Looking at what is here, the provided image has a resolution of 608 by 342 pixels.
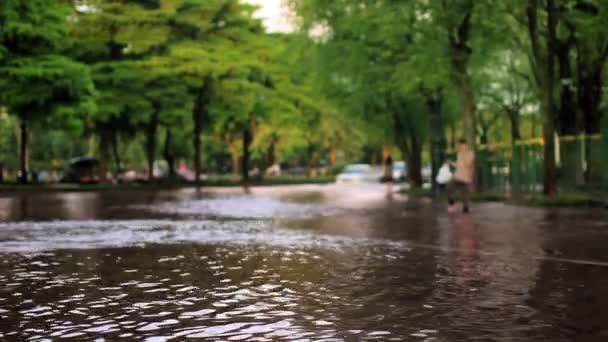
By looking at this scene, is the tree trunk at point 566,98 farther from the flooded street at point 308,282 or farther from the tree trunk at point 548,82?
the flooded street at point 308,282

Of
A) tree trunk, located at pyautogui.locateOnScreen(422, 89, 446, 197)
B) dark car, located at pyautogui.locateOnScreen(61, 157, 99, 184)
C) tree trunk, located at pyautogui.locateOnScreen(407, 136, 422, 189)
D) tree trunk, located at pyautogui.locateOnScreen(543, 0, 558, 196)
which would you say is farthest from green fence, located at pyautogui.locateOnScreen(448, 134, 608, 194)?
dark car, located at pyautogui.locateOnScreen(61, 157, 99, 184)

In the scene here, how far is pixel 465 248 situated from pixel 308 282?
14.7 ft

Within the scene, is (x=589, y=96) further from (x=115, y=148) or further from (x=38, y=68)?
(x=115, y=148)

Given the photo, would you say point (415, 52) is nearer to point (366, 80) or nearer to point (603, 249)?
point (366, 80)

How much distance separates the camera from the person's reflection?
10484mm

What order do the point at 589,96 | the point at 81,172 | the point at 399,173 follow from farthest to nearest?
1. the point at 399,173
2. the point at 81,172
3. the point at 589,96

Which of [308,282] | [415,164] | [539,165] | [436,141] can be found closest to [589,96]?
[539,165]

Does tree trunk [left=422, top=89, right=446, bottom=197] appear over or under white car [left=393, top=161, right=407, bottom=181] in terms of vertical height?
over

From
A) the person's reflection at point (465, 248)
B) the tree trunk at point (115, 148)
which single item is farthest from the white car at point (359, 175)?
the person's reflection at point (465, 248)

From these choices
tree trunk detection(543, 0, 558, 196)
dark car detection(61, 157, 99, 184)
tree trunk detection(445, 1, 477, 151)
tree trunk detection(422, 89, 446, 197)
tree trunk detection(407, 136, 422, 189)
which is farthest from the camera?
dark car detection(61, 157, 99, 184)

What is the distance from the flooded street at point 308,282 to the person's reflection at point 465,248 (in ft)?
0.08

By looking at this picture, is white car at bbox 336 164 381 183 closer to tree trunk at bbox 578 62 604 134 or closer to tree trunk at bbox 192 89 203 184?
tree trunk at bbox 192 89 203 184

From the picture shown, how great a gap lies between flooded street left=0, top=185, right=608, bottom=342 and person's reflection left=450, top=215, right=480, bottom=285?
25 mm

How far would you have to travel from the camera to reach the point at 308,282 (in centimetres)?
993
